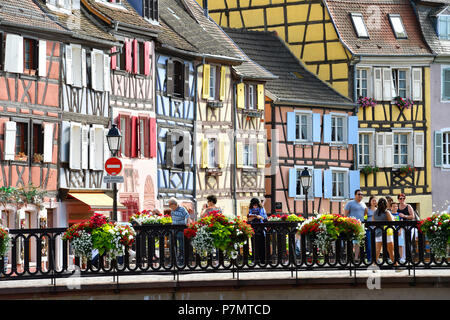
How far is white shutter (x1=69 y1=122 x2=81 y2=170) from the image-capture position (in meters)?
37.8

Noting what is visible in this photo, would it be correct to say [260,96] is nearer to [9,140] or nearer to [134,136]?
[134,136]

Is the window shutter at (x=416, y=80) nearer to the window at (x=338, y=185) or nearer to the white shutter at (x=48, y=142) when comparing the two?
the window at (x=338, y=185)

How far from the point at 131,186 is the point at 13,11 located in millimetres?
8094

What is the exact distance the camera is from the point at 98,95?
39375 millimetres

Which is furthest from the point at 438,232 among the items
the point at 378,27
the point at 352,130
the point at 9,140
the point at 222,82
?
the point at 378,27

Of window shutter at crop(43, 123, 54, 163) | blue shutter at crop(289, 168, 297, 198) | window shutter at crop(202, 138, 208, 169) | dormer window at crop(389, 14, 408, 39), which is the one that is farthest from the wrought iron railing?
dormer window at crop(389, 14, 408, 39)

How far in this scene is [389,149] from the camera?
5572cm

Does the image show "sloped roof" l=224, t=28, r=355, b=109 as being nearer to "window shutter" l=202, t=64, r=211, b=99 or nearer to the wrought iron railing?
"window shutter" l=202, t=64, r=211, b=99

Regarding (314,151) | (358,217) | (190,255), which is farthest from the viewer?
(314,151)

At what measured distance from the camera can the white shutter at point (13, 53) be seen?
34.8 meters

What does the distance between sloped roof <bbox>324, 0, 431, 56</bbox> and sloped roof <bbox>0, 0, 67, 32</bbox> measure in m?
20.6

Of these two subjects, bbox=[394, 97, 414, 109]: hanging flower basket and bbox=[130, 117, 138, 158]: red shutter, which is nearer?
bbox=[130, 117, 138, 158]: red shutter
